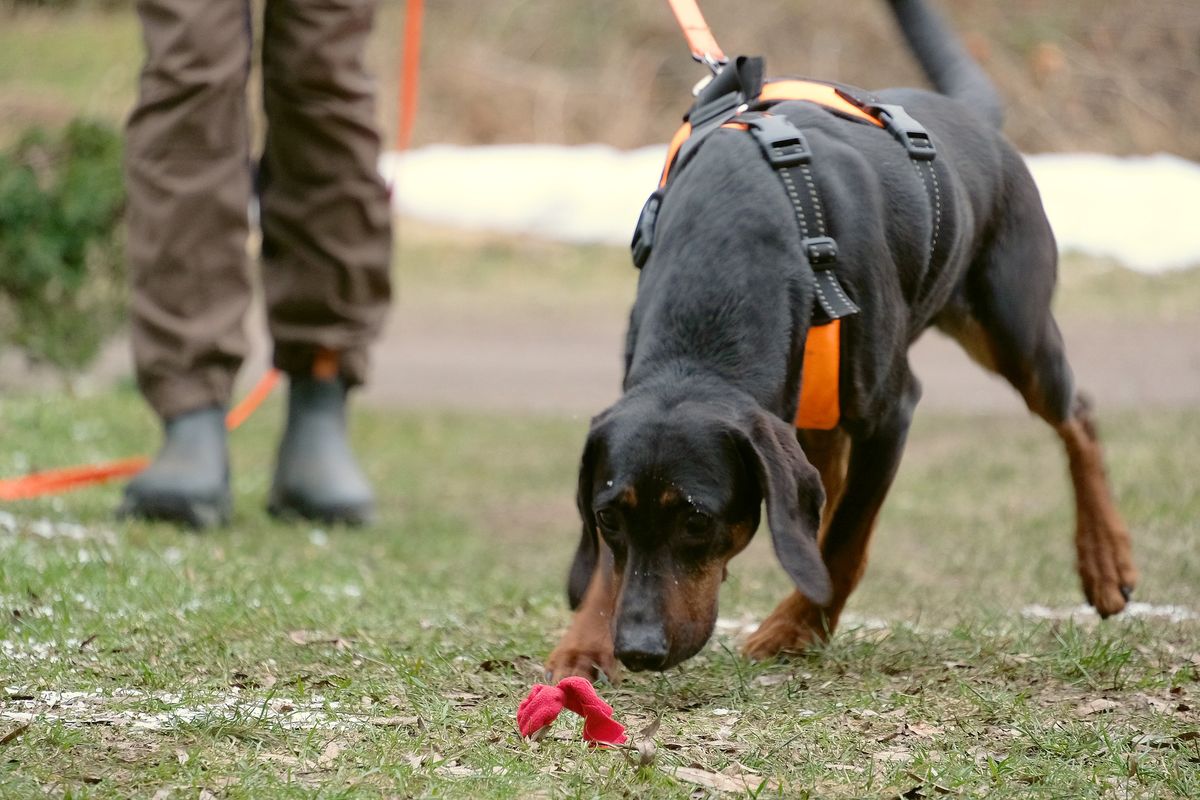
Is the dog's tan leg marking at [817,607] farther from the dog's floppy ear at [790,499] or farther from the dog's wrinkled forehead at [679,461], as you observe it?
the dog's wrinkled forehead at [679,461]

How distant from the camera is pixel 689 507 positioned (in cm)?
258

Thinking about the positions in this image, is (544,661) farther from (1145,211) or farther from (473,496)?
(1145,211)

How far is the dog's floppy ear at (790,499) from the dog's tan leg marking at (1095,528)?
1.19m

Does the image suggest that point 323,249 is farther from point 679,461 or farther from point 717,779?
point 717,779

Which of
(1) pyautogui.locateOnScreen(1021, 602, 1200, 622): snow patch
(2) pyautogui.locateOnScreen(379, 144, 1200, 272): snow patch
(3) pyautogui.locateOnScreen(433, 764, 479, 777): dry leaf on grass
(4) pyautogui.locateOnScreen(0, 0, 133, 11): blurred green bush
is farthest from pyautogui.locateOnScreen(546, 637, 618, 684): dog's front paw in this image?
(4) pyautogui.locateOnScreen(0, 0, 133, 11): blurred green bush

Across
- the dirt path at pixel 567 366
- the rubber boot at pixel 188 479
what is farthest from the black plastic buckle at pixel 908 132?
the dirt path at pixel 567 366

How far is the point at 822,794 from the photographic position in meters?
2.15

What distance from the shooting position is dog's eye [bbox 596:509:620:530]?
2.66 meters

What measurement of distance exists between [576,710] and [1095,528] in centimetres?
175

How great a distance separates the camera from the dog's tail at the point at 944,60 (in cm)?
380

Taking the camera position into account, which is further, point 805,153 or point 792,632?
point 792,632

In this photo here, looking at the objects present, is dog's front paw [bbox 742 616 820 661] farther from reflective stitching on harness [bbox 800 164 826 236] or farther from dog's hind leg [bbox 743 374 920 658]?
reflective stitching on harness [bbox 800 164 826 236]

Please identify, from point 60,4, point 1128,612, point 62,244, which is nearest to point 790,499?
point 1128,612

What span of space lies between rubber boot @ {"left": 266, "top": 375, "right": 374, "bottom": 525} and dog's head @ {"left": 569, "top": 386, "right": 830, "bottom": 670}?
2454 millimetres
